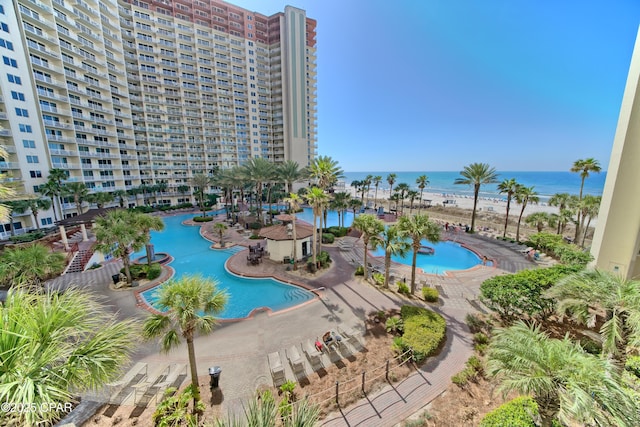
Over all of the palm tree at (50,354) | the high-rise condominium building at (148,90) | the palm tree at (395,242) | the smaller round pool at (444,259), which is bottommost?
the smaller round pool at (444,259)

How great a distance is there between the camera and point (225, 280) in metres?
19.7

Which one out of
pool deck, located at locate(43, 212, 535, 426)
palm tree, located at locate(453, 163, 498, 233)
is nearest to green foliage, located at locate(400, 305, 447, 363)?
pool deck, located at locate(43, 212, 535, 426)

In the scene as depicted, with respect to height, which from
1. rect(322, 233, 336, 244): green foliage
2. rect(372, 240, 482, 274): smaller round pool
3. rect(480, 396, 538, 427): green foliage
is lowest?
rect(372, 240, 482, 274): smaller round pool

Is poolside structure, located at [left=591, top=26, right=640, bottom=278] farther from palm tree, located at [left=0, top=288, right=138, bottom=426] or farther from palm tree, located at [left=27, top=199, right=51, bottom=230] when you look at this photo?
palm tree, located at [left=27, top=199, right=51, bottom=230]

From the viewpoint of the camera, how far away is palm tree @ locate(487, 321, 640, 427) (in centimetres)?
479

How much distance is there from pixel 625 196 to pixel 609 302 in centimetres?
1137

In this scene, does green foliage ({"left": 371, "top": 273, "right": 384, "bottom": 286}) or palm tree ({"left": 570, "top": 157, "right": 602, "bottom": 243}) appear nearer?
green foliage ({"left": 371, "top": 273, "right": 384, "bottom": 286})

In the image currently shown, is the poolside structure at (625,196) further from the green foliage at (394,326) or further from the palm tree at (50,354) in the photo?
the palm tree at (50,354)

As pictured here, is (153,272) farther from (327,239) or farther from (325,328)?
(327,239)

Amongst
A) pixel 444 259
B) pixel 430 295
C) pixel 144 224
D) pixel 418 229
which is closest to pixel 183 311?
pixel 418 229

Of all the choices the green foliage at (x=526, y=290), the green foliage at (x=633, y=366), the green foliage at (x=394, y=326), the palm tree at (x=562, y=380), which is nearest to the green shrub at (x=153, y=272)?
the green foliage at (x=394, y=326)

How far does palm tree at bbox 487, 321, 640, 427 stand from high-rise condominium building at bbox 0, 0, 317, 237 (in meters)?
37.0

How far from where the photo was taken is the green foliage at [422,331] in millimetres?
10289

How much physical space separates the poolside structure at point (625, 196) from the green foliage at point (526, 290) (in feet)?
16.6
